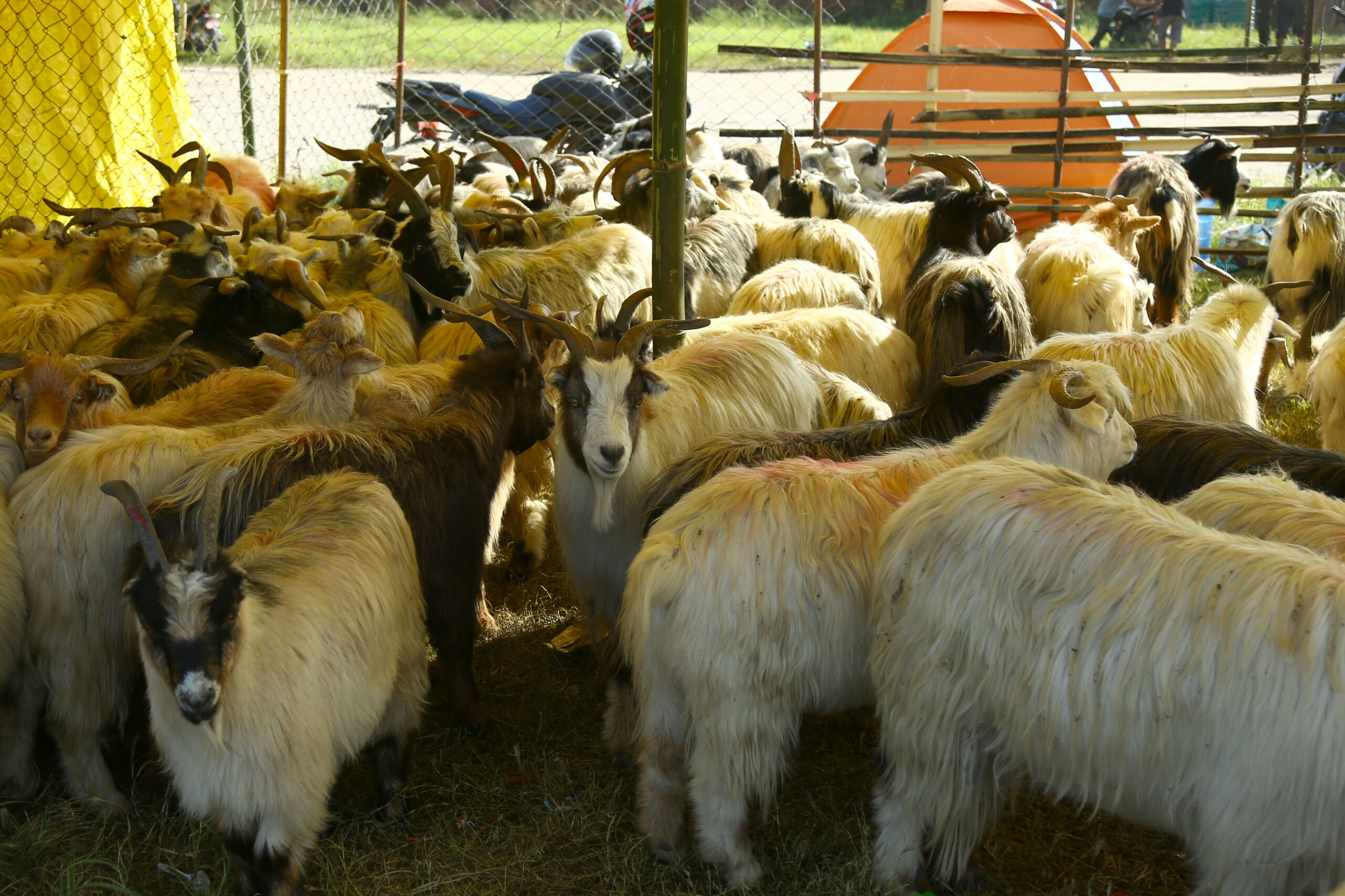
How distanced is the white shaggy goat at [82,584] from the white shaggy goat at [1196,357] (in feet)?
12.0

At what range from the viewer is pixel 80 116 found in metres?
8.35

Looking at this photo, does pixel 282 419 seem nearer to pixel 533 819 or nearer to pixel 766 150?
pixel 533 819

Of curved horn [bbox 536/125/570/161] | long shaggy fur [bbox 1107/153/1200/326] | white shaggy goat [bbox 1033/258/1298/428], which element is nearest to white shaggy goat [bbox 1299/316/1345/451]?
white shaggy goat [bbox 1033/258/1298/428]

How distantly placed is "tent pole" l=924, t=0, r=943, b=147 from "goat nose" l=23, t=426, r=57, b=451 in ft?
32.1

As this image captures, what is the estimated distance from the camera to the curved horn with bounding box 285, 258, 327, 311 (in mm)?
4969

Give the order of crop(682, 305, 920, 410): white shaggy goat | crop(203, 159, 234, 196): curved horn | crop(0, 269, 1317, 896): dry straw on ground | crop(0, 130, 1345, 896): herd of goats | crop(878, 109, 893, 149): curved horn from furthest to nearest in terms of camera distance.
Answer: crop(878, 109, 893, 149): curved horn
crop(203, 159, 234, 196): curved horn
crop(682, 305, 920, 410): white shaggy goat
crop(0, 269, 1317, 896): dry straw on ground
crop(0, 130, 1345, 896): herd of goats

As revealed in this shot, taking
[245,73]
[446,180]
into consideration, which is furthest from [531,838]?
[245,73]

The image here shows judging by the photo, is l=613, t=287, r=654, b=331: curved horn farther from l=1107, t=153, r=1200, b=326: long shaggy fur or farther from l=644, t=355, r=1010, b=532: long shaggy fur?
l=1107, t=153, r=1200, b=326: long shaggy fur

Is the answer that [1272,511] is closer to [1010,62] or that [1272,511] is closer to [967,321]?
[967,321]

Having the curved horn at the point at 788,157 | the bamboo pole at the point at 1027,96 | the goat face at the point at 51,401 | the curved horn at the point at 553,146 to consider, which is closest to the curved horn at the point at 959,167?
the curved horn at the point at 788,157

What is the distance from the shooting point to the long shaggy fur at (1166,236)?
7672 mm

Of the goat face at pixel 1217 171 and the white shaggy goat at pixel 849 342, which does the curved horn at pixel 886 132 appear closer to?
the goat face at pixel 1217 171

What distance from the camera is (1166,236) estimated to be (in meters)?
7.67

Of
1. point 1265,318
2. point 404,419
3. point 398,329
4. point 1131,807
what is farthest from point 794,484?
point 1265,318
